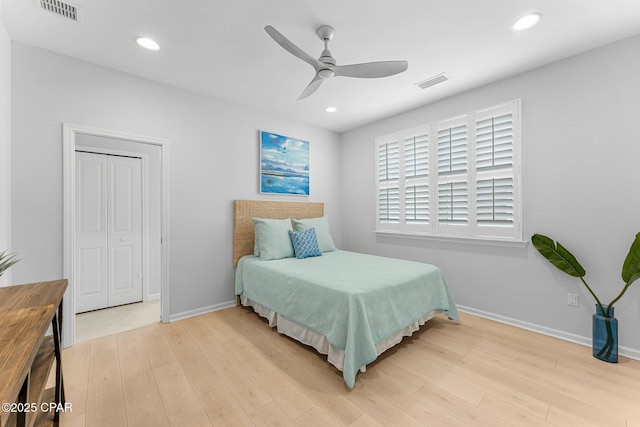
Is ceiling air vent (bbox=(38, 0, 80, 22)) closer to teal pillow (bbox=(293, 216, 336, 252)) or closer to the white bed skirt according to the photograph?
teal pillow (bbox=(293, 216, 336, 252))

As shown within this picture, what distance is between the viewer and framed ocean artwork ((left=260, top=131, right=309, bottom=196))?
377 cm

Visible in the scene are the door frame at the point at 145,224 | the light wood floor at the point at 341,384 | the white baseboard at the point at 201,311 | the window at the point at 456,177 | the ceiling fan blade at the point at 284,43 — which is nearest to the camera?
the light wood floor at the point at 341,384

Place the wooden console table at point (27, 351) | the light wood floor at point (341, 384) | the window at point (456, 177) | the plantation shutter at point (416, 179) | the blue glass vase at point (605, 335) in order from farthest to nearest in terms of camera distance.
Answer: the plantation shutter at point (416, 179) < the window at point (456, 177) < the blue glass vase at point (605, 335) < the light wood floor at point (341, 384) < the wooden console table at point (27, 351)

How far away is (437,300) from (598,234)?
150 centimetres

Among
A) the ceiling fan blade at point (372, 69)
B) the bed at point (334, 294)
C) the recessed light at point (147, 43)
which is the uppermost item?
the recessed light at point (147, 43)

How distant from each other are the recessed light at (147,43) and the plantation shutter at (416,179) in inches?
121

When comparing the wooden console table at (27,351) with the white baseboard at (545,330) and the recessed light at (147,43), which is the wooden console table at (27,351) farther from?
the white baseboard at (545,330)

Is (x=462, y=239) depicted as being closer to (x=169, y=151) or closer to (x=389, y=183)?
(x=389, y=183)

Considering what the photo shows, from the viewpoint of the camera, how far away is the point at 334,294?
2.07 metres

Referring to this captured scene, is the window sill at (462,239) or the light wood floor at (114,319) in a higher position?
the window sill at (462,239)

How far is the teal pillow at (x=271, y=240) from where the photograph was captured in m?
3.20

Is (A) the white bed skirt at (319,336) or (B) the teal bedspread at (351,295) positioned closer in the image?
(B) the teal bedspread at (351,295)

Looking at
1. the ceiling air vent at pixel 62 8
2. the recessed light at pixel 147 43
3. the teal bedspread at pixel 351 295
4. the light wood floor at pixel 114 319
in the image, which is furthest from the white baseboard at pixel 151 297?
the ceiling air vent at pixel 62 8

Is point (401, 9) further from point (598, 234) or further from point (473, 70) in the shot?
point (598, 234)
